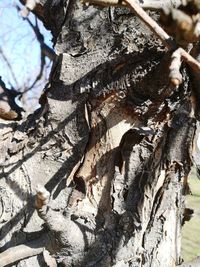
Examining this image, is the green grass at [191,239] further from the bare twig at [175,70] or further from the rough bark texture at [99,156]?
the bare twig at [175,70]

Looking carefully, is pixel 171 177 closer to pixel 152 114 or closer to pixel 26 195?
pixel 152 114

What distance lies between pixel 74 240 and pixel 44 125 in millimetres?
290

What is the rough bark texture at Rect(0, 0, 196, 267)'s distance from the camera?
3.19ft

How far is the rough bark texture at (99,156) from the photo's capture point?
→ 3.19 feet

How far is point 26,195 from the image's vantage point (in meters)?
1.08

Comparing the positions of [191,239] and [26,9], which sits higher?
[26,9]

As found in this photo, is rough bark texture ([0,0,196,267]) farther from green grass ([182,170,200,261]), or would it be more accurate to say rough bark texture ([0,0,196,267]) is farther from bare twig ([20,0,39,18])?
green grass ([182,170,200,261])

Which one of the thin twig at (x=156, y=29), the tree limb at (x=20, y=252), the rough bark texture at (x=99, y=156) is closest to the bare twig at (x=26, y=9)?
the thin twig at (x=156, y=29)

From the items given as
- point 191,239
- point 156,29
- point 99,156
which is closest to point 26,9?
point 156,29

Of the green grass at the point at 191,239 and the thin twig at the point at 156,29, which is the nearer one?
the thin twig at the point at 156,29

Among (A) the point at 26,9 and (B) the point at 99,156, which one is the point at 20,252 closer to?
(B) the point at 99,156

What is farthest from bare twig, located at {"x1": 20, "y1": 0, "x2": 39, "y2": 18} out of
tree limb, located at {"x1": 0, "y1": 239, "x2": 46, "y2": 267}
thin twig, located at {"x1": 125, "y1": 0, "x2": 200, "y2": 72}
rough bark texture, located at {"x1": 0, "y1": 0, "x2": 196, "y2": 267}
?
tree limb, located at {"x1": 0, "y1": 239, "x2": 46, "y2": 267}

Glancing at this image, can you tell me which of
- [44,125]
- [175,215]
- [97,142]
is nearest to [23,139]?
[44,125]

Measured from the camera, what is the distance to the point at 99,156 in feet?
3.42
